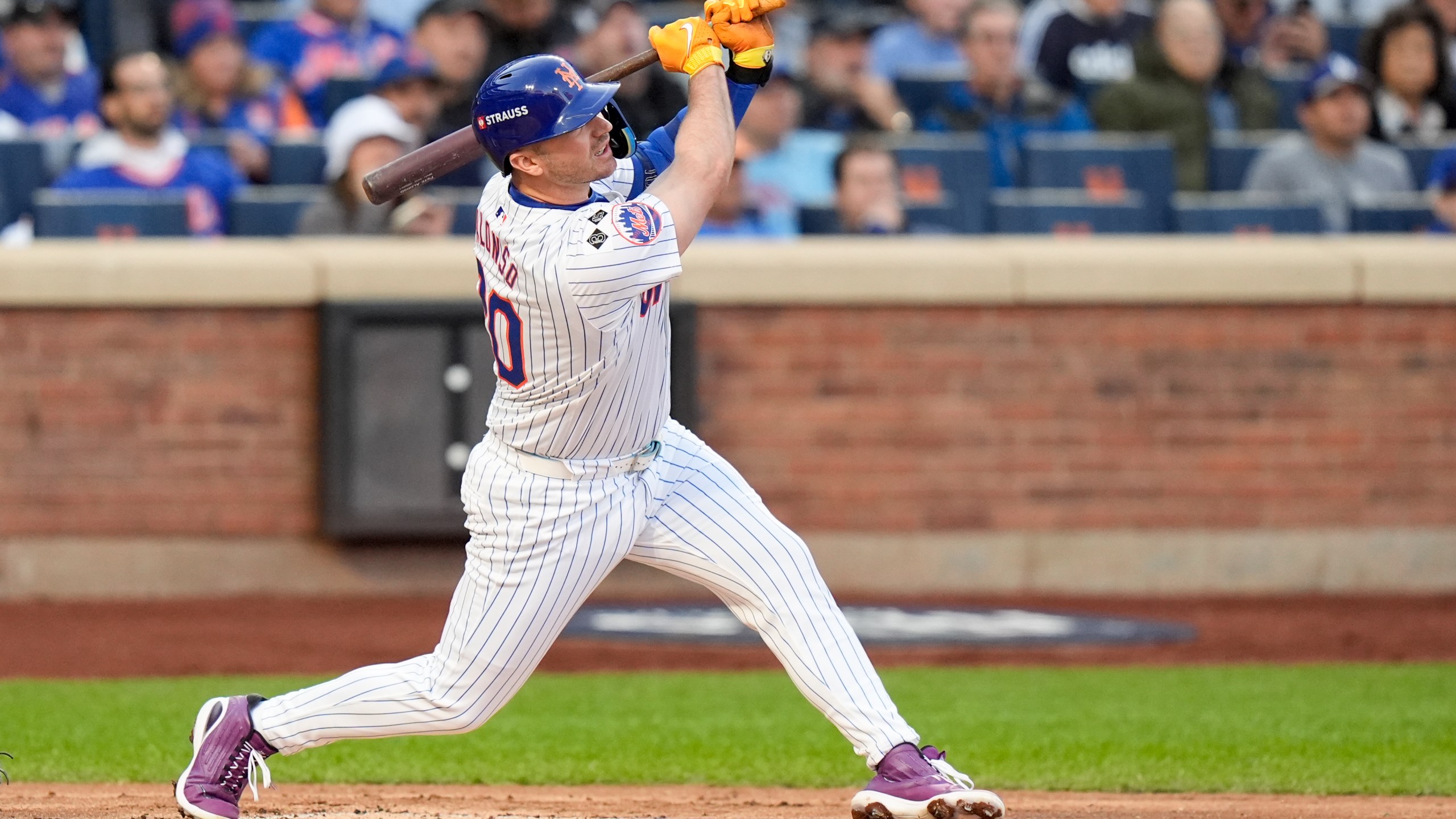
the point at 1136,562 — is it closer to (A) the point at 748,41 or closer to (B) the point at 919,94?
(B) the point at 919,94

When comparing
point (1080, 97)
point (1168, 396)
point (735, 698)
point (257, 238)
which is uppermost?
point (1080, 97)

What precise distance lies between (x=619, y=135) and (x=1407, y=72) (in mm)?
6909

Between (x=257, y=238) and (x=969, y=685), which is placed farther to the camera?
(x=257, y=238)

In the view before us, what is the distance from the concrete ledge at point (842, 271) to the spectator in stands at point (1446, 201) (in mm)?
467

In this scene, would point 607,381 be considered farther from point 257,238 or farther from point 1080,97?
point 1080,97

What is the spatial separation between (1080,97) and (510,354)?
22.6 feet

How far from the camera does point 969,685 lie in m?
6.50

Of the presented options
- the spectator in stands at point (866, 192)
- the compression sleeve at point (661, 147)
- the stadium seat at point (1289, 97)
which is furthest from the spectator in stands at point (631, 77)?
the compression sleeve at point (661, 147)

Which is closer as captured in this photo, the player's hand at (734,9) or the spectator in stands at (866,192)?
the player's hand at (734,9)

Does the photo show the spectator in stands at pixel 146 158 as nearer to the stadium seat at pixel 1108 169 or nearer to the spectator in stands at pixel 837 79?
the spectator in stands at pixel 837 79

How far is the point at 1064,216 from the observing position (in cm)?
866

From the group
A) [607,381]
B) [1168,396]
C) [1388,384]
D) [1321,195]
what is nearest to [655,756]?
[607,381]

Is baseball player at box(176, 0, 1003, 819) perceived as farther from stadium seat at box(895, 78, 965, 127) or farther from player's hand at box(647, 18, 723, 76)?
stadium seat at box(895, 78, 965, 127)

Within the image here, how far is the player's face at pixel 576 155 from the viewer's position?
368cm
